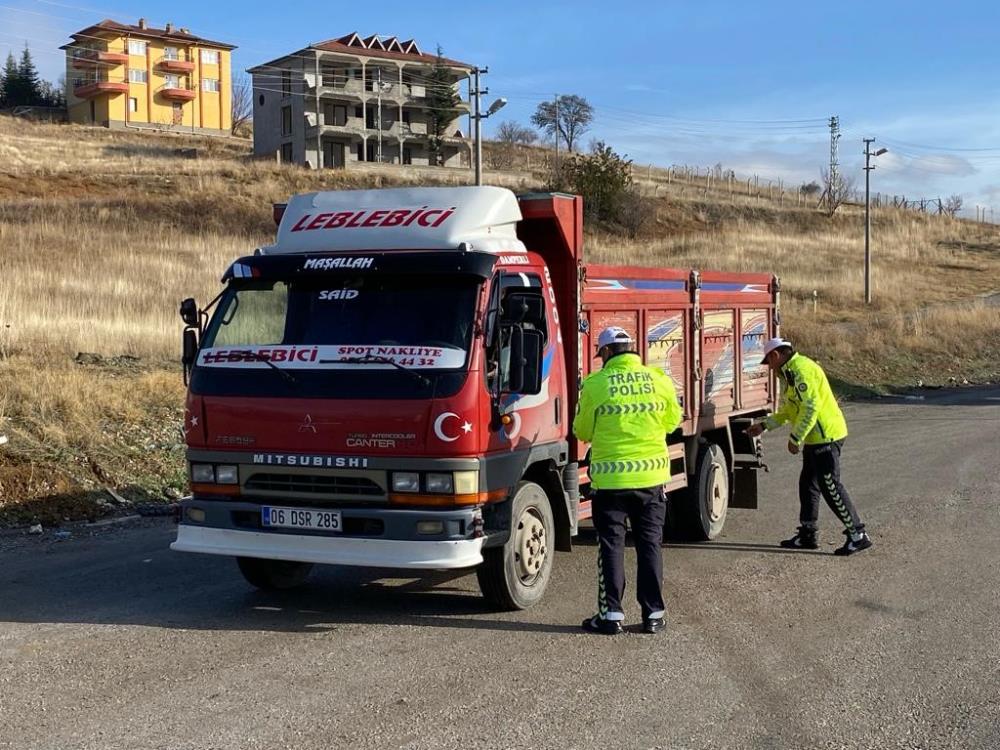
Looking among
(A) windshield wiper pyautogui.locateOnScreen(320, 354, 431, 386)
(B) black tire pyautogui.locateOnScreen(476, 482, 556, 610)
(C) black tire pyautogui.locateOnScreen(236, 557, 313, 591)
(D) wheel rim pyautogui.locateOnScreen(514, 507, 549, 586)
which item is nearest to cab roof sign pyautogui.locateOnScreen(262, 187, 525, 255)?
(A) windshield wiper pyautogui.locateOnScreen(320, 354, 431, 386)

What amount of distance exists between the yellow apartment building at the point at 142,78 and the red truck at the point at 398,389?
98034mm

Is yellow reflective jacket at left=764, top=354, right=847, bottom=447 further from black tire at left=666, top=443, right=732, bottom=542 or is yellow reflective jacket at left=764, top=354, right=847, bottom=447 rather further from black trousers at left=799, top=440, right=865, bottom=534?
black tire at left=666, top=443, right=732, bottom=542

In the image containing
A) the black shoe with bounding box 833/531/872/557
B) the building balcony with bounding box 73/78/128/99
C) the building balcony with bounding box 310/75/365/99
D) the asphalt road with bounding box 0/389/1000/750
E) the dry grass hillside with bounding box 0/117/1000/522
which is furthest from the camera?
the building balcony with bounding box 73/78/128/99

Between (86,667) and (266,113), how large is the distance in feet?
251

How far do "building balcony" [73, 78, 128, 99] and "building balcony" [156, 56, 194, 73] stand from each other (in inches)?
156

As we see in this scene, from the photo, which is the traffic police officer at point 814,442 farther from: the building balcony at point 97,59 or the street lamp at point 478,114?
the building balcony at point 97,59

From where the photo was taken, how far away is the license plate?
20.9 ft

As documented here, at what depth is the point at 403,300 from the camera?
667 cm

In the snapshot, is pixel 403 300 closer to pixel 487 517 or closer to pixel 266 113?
pixel 487 517

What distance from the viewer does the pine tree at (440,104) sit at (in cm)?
7600

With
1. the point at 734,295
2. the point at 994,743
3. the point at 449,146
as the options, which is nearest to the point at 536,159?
the point at 449,146

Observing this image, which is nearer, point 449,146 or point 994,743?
point 994,743

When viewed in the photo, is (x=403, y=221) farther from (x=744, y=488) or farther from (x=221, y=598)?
(x=744, y=488)

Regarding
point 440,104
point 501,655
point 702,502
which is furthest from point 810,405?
point 440,104
